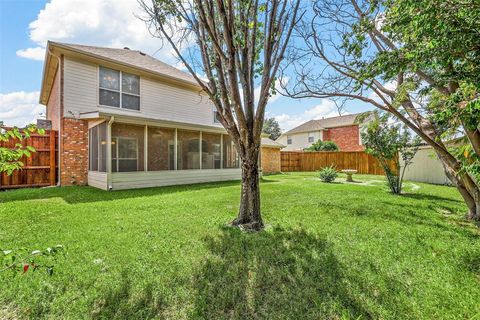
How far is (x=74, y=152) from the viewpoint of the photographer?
9.95 m

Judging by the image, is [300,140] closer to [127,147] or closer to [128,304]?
[127,147]

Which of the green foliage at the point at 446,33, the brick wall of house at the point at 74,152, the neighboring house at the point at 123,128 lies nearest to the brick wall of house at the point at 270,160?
the neighboring house at the point at 123,128

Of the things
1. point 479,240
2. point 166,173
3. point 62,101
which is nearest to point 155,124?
point 166,173

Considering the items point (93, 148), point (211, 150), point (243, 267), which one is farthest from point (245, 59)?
point (211, 150)

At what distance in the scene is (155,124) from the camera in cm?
1020

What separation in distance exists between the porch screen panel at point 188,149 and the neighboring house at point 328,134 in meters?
19.7

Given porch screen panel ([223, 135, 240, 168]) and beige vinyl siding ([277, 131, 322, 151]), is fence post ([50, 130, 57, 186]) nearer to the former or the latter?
porch screen panel ([223, 135, 240, 168])

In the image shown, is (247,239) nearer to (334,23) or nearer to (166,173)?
(334,23)

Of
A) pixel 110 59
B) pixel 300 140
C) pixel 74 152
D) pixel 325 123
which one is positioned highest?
pixel 325 123

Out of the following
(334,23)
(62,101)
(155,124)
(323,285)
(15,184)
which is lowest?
(323,285)

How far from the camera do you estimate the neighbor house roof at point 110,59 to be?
31.5 ft

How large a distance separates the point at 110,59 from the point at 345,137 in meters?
25.5

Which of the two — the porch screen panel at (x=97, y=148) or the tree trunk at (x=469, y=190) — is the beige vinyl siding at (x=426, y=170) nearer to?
the tree trunk at (x=469, y=190)

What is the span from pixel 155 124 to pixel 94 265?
7.95 m
